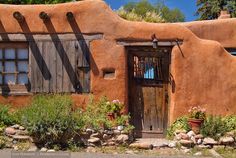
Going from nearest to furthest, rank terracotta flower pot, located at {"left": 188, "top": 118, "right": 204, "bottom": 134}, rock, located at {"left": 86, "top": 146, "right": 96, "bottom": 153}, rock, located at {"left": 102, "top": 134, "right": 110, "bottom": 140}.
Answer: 1. rock, located at {"left": 86, "top": 146, "right": 96, "bottom": 153}
2. rock, located at {"left": 102, "top": 134, "right": 110, "bottom": 140}
3. terracotta flower pot, located at {"left": 188, "top": 118, "right": 204, "bottom": 134}

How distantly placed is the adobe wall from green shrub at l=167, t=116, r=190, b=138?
0.26m

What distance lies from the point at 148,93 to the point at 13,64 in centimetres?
442

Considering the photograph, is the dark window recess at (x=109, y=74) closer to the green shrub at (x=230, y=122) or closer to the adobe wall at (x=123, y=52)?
the adobe wall at (x=123, y=52)

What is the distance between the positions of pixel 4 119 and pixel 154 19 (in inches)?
368

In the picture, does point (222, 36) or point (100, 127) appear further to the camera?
point (222, 36)

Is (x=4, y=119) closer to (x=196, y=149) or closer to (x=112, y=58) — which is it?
(x=112, y=58)

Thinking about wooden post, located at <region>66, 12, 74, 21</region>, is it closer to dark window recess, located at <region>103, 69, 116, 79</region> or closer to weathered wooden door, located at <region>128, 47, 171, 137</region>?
dark window recess, located at <region>103, 69, 116, 79</region>

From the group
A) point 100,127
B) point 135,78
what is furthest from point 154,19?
point 100,127

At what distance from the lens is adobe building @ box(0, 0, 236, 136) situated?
15047mm

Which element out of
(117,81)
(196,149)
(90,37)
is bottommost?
(196,149)

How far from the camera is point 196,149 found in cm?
1343

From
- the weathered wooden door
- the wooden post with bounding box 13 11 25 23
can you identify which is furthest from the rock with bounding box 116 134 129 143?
the wooden post with bounding box 13 11 25 23

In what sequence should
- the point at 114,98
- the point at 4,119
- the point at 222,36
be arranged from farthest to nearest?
the point at 222,36 < the point at 114,98 < the point at 4,119

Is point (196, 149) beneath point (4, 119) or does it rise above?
beneath
